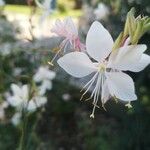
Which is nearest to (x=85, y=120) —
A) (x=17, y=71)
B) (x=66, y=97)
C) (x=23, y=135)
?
(x=66, y=97)

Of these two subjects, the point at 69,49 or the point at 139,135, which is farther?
the point at 139,135

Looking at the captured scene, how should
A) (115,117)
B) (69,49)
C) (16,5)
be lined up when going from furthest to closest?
(16,5), (115,117), (69,49)

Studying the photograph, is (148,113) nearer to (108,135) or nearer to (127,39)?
(108,135)

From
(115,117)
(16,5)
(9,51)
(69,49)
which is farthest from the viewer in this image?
(16,5)

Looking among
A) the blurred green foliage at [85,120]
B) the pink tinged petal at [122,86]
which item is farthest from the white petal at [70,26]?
the blurred green foliage at [85,120]

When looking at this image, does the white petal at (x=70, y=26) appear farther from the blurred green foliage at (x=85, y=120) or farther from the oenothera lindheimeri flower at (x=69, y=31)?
the blurred green foliage at (x=85, y=120)

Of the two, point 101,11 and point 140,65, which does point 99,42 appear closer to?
point 140,65

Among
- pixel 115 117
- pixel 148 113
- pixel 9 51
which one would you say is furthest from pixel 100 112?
pixel 9 51

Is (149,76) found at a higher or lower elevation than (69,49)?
lower

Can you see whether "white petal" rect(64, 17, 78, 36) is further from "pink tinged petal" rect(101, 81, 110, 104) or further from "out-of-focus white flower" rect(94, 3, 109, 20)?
"out-of-focus white flower" rect(94, 3, 109, 20)
